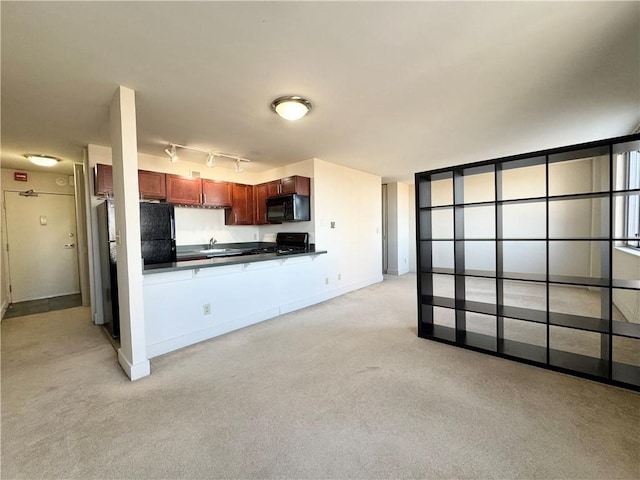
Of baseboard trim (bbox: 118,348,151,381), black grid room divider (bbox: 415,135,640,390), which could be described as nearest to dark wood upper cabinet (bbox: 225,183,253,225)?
baseboard trim (bbox: 118,348,151,381)

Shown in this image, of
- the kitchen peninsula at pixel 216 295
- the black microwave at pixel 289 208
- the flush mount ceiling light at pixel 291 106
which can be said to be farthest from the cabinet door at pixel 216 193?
the flush mount ceiling light at pixel 291 106

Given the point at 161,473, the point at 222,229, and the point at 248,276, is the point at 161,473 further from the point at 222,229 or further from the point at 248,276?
the point at 222,229

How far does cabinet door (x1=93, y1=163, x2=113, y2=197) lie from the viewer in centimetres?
352

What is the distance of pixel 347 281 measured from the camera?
525 cm

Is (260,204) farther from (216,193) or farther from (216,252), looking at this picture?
(216,252)

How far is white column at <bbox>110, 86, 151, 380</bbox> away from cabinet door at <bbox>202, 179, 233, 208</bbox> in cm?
221

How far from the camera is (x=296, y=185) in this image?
4.41m

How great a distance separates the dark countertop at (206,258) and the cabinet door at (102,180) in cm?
128

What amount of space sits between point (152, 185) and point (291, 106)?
104 inches

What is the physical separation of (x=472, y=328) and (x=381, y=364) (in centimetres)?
148

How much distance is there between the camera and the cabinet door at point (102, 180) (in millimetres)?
3523

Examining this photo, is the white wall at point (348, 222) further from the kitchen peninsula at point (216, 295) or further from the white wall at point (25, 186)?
the white wall at point (25, 186)

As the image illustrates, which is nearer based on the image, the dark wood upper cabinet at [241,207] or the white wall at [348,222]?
the white wall at [348,222]

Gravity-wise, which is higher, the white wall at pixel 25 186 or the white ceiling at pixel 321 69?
the white ceiling at pixel 321 69
